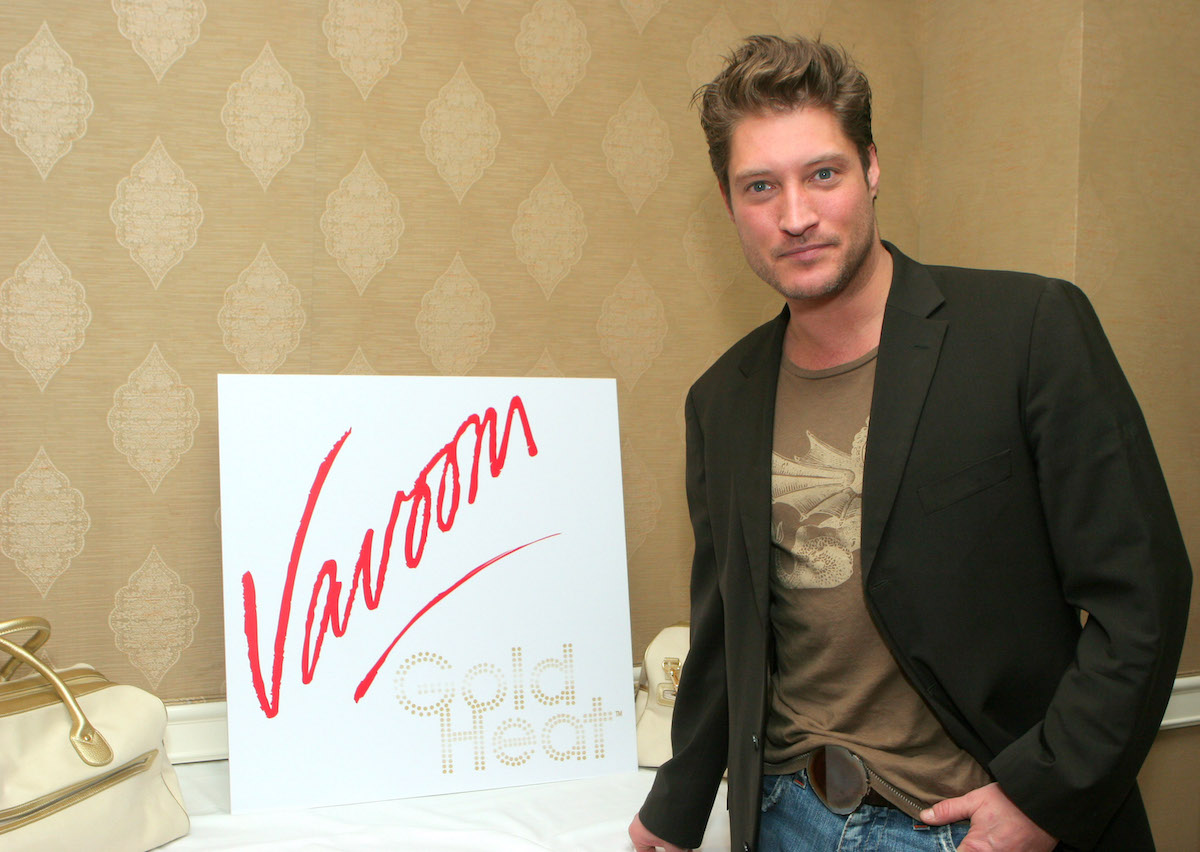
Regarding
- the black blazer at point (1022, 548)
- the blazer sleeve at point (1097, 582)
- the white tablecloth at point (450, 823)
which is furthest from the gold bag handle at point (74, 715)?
the blazer sleeve at point (1097, 582)

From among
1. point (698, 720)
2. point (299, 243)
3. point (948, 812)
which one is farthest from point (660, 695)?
point (299, 243)

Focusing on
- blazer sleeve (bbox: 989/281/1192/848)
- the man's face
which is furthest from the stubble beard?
blazer sleeve (bbox: 989/281/1192/848)

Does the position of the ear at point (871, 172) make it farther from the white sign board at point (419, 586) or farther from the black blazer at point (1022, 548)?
the white sign board at point (419, 586)

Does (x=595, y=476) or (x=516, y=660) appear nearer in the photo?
(x=516, y=660)

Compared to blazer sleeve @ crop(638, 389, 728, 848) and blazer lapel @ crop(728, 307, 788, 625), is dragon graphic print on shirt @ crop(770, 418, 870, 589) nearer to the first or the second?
blazer lapel @ crop(728, 307, 788, 625)

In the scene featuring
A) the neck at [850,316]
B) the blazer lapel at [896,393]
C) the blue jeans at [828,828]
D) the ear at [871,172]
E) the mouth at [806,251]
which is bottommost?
the blue jeans at [828,828]

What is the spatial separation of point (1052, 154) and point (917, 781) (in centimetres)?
150

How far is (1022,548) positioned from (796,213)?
0.53 metres

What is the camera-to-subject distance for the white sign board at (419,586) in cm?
169

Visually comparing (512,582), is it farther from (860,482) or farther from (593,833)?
(860,482)

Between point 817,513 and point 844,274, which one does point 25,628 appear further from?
point 844,274

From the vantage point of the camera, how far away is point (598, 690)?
188cm

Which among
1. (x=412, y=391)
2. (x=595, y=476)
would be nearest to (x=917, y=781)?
(x=595, y=476)

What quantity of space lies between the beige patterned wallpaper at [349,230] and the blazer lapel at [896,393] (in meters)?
0.99
